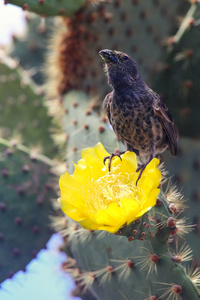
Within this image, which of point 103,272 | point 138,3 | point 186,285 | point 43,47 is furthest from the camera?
point 43,47

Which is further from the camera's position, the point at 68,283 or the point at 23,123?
the point at 23,123

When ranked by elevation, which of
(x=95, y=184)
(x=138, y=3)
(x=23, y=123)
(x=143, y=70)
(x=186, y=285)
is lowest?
(x=186, y=285)

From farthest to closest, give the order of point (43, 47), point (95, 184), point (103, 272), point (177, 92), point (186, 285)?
point (43, 47), point (177, 92), point (103, 272), point (186, 285), point (95, 184)

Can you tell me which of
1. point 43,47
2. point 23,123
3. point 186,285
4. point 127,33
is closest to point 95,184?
point 186,285

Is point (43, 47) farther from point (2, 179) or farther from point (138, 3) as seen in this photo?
point (2, 179)

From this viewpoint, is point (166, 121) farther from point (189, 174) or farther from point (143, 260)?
point (189, 174)

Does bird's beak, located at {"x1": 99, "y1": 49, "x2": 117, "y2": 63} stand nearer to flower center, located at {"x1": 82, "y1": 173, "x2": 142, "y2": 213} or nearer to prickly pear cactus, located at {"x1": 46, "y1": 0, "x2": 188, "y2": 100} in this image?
flower center, located at {"x1": 82, "y1": 173, "x2": 142, "y2": 213}

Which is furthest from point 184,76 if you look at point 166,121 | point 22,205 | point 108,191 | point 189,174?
point 108,191
